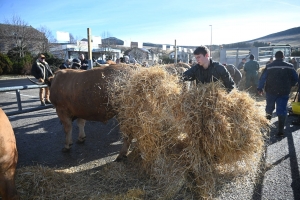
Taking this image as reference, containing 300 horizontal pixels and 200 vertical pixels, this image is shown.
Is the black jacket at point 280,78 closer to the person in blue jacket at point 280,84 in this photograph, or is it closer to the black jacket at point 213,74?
the person in blue jacket at point 280,84

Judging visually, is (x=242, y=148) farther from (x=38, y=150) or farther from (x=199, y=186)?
(x=38, y=150)

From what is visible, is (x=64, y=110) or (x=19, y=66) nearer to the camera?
(x=64, y=110)

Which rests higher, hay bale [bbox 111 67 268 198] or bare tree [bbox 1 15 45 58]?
bare tree [bbox 1 15 45 58]

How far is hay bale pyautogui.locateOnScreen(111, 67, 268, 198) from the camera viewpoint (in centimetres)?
261

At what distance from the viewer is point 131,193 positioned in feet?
8.79

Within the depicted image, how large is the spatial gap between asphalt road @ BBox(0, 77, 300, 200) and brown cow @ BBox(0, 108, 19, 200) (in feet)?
5.12

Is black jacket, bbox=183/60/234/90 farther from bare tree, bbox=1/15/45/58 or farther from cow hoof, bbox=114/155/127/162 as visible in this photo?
bare tree, bbox=1/15/45/58

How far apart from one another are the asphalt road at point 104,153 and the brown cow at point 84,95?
366 mm

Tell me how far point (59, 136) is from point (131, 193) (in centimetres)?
332

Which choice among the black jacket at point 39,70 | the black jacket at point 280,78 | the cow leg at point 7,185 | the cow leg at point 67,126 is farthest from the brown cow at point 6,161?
the black jacket at point 39,70

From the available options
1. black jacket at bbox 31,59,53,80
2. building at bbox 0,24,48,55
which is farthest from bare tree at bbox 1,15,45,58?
black jacket at bbox 31,59,53,80

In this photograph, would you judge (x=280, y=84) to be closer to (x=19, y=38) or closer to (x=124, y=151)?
(x=124, y=151)

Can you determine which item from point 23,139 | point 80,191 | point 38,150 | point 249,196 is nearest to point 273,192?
point 249,196

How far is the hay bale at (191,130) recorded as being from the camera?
2605 mm
